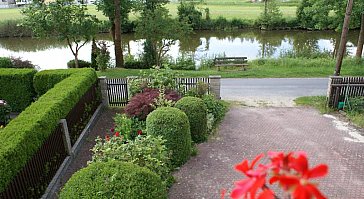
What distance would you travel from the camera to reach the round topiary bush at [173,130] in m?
8.85

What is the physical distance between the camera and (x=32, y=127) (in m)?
7.98

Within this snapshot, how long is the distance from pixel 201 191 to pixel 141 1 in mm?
18777

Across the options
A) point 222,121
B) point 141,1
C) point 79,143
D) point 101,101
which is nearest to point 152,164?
point 79,143

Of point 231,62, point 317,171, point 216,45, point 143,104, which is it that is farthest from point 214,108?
point 216,45

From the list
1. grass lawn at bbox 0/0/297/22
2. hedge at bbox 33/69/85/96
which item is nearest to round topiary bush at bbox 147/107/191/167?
hedge at bbox 33/69/85/96

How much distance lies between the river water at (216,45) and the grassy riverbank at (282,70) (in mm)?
5223

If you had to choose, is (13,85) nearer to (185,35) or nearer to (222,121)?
(222,121)

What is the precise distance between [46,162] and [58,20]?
34.7 feet

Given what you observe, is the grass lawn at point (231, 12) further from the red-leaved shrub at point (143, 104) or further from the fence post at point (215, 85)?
the red-leaved shrub at point (143, 104)

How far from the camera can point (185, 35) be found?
21.8 metres

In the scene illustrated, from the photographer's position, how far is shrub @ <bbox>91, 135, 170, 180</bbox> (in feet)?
25.0

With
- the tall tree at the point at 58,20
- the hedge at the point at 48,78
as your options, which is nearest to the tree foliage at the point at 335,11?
the tall tree at the point at 58,20

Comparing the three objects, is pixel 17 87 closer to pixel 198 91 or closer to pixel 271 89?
pixel 198 91

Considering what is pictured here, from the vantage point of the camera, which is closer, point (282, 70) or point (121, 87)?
point (121, 87)
